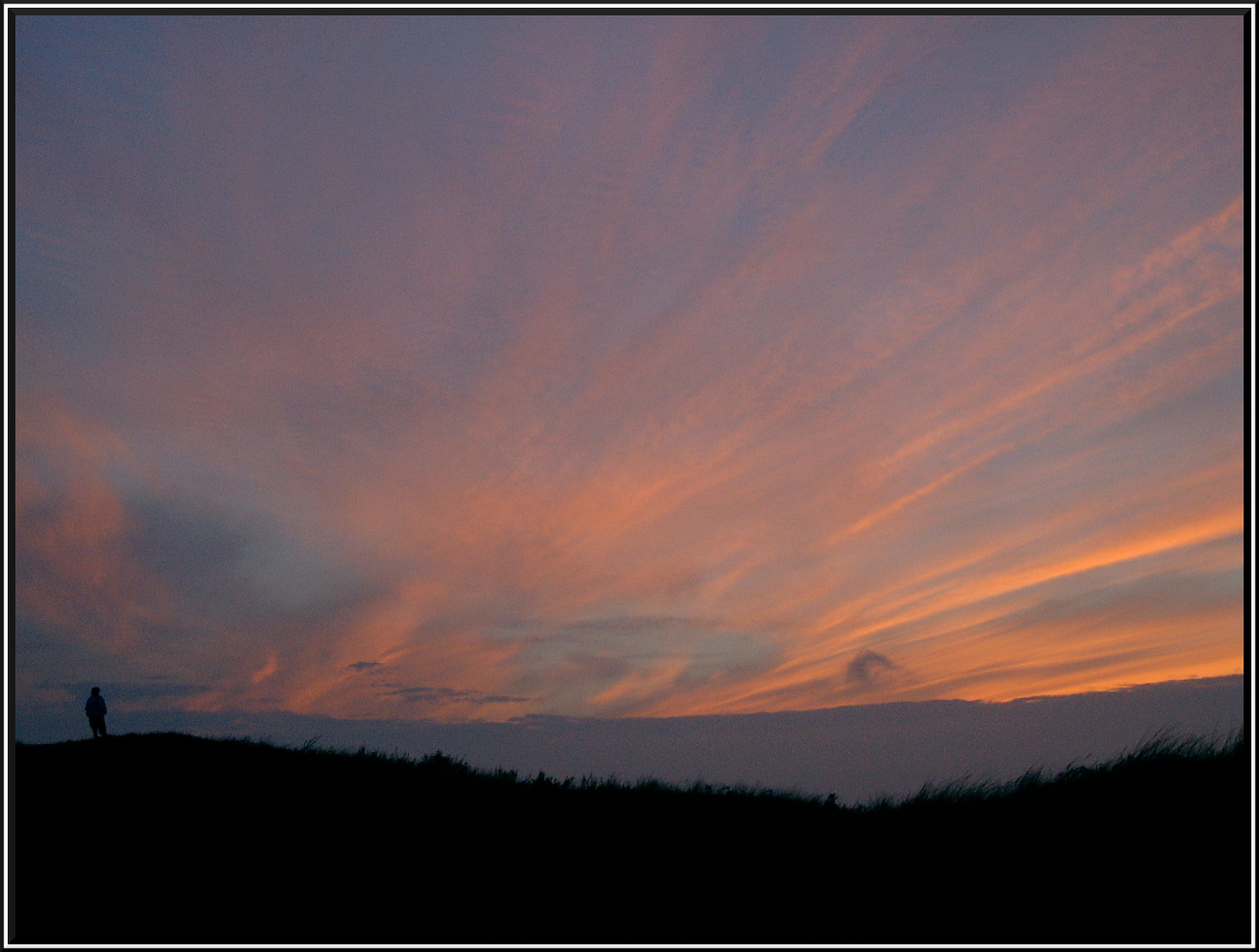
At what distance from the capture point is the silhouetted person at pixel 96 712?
891 inches

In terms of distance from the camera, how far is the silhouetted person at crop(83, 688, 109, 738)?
22.6 meters

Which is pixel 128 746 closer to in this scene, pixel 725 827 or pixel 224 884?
pixel 224 884

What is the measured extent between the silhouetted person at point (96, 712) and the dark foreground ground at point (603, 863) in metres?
3.66

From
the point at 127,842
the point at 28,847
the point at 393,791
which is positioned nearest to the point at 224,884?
the point at 127,842

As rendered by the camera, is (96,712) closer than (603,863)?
No

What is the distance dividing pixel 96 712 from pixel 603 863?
1699 cm

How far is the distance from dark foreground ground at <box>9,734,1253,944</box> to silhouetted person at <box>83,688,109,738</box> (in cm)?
366

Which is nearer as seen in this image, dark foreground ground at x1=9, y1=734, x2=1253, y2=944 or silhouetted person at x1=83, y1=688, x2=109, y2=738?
dark foreground ground at x1=9, y1=734, x2=1253, y2=944

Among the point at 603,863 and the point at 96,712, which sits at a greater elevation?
the point at 96,712

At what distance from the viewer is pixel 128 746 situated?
2022cm

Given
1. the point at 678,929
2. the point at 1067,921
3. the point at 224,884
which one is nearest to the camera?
the point at 1067,921

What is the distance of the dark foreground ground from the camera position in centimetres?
991

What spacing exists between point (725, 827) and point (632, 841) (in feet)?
9.27

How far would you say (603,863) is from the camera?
15336mm
